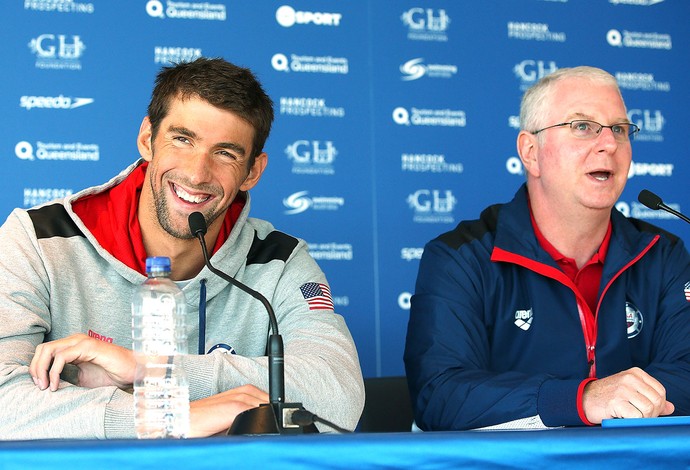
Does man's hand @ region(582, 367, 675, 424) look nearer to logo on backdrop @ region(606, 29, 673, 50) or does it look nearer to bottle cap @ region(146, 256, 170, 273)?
bottle cap @ region(146, 256, 170, 273)

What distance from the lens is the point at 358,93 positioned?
3906mm

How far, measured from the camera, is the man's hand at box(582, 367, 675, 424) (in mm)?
1726

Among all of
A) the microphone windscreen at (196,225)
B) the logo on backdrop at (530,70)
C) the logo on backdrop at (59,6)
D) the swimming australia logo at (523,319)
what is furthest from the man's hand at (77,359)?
the logo on backdrop at (530,70)

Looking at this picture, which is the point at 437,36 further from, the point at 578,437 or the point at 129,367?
the point at 578,437

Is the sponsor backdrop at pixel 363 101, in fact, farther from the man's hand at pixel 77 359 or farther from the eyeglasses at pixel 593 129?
the man's hand at pixel 77 359

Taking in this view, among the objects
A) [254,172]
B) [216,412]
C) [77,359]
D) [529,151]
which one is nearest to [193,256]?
[254,172]

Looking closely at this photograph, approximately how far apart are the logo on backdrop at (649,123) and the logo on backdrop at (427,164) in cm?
93

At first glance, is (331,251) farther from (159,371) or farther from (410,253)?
(159,371)

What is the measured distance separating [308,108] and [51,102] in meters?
1.04

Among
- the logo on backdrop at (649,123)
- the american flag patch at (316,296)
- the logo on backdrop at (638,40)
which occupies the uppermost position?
the logo on backdrop at (638,40)

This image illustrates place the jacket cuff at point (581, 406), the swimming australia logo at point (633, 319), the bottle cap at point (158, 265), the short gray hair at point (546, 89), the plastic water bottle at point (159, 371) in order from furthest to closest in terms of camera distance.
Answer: the short gray hair at point (546, 89) < the swimming australia logo at point (633, 319) < the jacket cuff at point (581, 406) < the plastic water bottle at point (159, 371) < the bottle cap at point (158, 265)

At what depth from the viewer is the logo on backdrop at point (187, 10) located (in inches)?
147

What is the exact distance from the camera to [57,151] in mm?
3547

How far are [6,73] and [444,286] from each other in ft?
7.11
